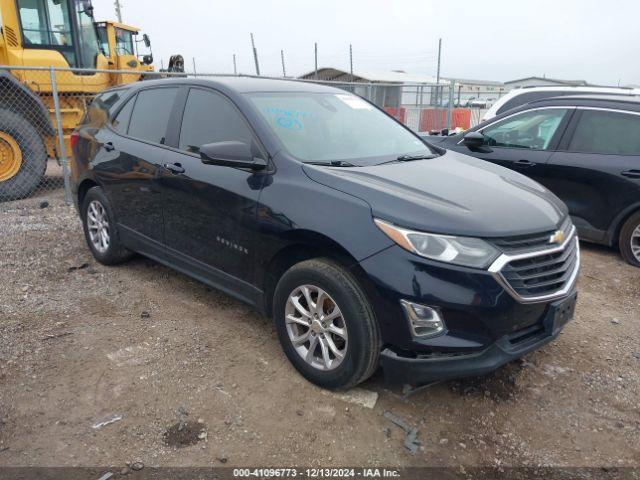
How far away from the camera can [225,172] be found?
133 inches

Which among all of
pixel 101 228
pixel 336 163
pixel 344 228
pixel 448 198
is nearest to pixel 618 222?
pixel 448 198

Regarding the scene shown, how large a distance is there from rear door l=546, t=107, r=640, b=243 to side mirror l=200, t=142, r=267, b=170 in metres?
3.73

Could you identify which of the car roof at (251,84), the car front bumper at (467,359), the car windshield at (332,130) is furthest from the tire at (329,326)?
the car roof at (251,84)

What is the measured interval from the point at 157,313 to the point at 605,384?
317cm

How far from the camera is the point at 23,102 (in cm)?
763

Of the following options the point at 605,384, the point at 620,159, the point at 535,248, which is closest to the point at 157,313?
the point at 535,248

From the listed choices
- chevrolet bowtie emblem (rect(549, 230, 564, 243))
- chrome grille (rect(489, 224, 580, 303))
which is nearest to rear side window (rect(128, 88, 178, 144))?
chrome grille (rect(489, 224, 580, 303))

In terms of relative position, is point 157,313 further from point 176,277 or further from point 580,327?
point 580,327

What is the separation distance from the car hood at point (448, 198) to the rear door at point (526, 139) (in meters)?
2.33

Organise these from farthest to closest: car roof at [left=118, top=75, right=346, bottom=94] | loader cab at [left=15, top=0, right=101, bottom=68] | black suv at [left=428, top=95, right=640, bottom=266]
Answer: loader cab at [left=15, top=0, right=101, bottom=68] → black suv at [left=428, top=95, right=640, bottom=266] → car roof at [left=118, top=75, right=346, bottom=94]

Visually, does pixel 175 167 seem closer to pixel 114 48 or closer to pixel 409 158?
pixel 409 158

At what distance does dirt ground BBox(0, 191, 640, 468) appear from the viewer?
2.54 m

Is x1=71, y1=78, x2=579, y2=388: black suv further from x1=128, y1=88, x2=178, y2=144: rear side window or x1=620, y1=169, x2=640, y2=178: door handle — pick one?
x1=620, y1=169, x2=640, y2=178: door handle

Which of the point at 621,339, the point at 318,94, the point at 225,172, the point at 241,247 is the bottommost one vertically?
the point at 621,339
